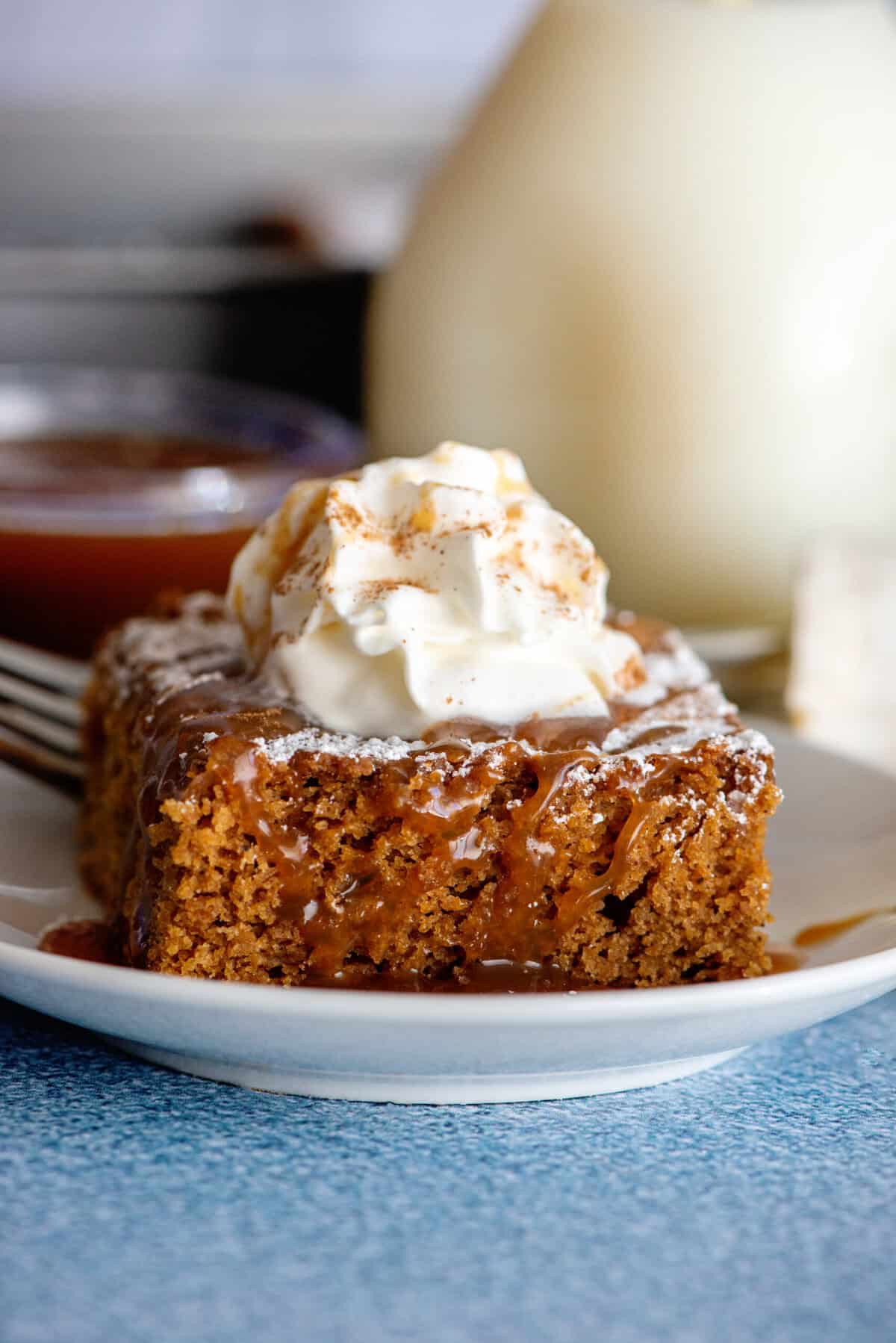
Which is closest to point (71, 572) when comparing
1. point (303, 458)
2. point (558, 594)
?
point (303, 458)

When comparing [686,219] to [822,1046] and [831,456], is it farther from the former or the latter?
[822,1046]

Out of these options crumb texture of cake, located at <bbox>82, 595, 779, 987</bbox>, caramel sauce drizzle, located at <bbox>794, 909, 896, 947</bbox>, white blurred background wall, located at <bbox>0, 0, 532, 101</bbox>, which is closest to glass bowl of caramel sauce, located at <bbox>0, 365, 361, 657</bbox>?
crumb texture of cake, located at <bbox>82, 595, 779, 987</bbox>

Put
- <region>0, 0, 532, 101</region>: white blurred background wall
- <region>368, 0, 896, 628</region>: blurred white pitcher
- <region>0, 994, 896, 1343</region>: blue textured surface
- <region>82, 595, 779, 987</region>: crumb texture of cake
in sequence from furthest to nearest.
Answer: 1. <region>0, 0, 532, 101</region>: white blurred background wall
2. <region>368, 0, 896, 628</region>: blurred white pitcher
3. <region>82, 595, 779, 987</region>: crumb texture of cake
4. <region>0, 994, 896, 1343</region>: blue textured surface

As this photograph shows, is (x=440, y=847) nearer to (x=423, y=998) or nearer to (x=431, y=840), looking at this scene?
(x=431, y=840)

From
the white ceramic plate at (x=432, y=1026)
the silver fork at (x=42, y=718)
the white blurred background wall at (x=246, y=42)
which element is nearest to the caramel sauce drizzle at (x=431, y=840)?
the white ceramic plate at (x=432, y=1026)

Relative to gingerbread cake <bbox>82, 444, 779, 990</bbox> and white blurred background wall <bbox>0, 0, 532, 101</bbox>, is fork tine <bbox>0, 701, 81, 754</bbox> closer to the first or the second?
gingerbread cake <bbox>82, 444, 779, 990</bbox>

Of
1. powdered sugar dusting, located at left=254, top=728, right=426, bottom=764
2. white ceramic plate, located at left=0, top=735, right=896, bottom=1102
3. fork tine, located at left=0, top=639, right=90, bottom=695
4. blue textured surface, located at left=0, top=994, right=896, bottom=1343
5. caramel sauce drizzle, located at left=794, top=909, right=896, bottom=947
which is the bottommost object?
blue textured surface, located at left=0, top=994, right=896, bottom=1343
